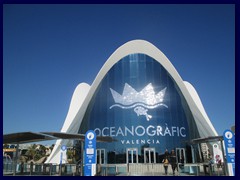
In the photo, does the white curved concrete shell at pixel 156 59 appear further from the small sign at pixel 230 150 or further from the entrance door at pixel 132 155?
the small sign at pixel 230 150

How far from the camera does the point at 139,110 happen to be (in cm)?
2014

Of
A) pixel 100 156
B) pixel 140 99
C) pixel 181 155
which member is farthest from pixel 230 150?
pixel 100 156

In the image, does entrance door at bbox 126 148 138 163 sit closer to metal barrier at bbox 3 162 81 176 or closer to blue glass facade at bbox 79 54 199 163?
blue glass facade at bbox 79 54 199 163

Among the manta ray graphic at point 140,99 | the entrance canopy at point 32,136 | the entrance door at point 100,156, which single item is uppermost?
the manta ray graphic at point 140,99

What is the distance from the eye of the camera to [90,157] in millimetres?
8945

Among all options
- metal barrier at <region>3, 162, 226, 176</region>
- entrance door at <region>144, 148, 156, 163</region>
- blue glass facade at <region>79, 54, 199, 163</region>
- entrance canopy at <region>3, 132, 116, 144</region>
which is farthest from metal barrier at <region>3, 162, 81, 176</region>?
entrance door at <region>144, 148, 156, 163</region>

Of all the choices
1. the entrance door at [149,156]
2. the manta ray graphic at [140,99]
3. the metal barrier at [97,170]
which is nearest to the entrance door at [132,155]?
the entrance door at [149,156]

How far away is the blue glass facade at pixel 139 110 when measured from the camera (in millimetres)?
19312

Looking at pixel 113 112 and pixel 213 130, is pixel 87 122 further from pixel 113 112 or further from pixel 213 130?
pixel 213 130

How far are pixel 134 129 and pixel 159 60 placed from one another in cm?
749

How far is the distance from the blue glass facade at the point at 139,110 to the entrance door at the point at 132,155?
31 cm

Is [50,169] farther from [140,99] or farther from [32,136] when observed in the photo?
[140,99]
